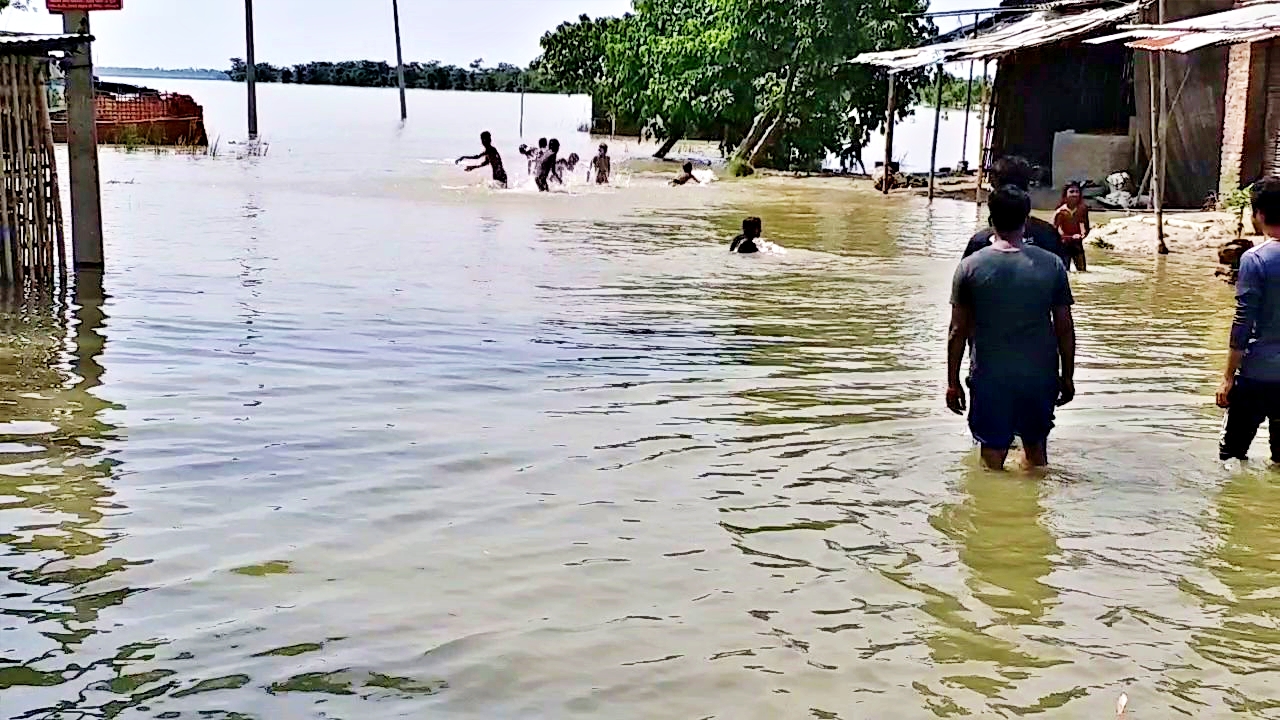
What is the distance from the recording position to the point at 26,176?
38.4 feet

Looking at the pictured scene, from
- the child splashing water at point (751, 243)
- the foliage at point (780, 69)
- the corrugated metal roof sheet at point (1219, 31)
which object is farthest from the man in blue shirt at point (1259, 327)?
the foliage at point (780, 69)

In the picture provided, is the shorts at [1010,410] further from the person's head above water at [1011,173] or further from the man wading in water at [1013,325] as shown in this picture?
the person's head above water at [1011,173]

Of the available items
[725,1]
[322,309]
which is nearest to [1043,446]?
[322,309]

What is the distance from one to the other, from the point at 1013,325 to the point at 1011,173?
0.78m

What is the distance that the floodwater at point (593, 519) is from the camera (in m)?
4.54

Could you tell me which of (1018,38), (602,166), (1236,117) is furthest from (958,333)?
(602,166)

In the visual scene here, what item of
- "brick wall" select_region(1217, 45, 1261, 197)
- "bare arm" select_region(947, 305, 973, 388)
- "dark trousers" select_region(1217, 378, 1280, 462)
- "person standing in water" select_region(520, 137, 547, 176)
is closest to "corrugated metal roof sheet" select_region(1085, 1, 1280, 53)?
"brick wall" select_region(1217, 45, 1261, 197)

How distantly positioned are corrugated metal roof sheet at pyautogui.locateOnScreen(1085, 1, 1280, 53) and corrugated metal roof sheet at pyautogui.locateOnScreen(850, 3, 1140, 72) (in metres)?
5.55

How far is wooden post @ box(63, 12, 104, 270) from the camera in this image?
12.2 m

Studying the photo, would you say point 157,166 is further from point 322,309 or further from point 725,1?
point 322,309

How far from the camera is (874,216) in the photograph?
23734 millimetres

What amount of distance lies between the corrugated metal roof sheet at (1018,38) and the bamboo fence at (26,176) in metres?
14.4

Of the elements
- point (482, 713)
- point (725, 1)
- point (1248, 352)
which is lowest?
point (482, 713)

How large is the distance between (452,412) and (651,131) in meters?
36.6
